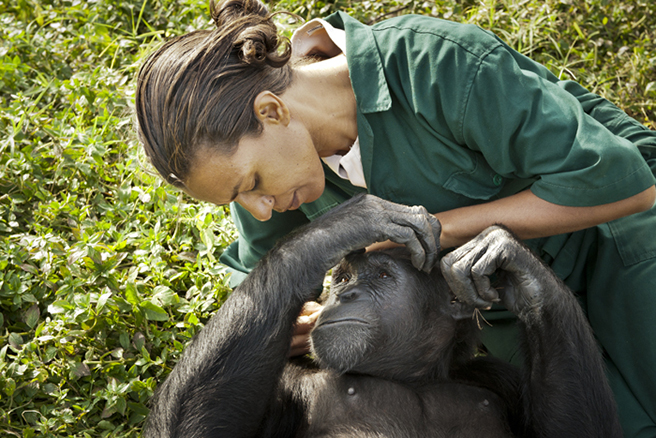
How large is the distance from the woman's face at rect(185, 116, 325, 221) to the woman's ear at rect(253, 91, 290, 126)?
29 millimetres

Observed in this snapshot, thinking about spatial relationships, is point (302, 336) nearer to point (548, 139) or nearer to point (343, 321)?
point (343, 321)

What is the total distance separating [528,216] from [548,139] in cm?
41

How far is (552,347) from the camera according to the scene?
130 inches

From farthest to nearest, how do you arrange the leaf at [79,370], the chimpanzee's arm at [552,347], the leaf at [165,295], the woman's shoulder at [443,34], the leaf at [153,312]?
the leaf at [165,295]
the leaf at [153,312]
the leaf at [79,370]
the woman's shoulder at [443,34]
the chimpanzee's arm at [552,347]

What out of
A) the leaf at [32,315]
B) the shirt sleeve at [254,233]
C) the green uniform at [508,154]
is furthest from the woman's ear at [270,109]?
the leaf at [32,315]

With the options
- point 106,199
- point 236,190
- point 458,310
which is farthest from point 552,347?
point 106,199

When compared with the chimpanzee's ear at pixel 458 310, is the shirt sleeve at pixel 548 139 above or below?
above

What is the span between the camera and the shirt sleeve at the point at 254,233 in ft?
14.1

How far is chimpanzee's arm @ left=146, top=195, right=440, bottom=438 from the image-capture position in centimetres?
324

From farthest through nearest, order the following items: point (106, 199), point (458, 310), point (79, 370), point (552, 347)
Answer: point (106, 199) < point (79, 370) < point (458, 310) < point (552, 347)

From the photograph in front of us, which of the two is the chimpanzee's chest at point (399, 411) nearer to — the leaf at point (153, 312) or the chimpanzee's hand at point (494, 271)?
the chimpanzee's hand at point (494, 271)

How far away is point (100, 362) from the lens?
13.4ft

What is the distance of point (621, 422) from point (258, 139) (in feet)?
8.37

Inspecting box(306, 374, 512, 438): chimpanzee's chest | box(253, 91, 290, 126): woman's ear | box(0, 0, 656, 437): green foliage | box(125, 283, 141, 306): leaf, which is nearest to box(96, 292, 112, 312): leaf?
box(0, 0, 656, 437): green foliage
